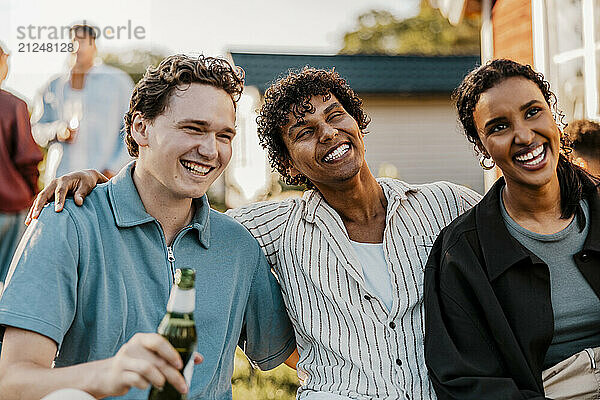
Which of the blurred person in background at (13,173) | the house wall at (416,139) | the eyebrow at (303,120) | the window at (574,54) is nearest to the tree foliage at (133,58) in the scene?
the house wall at (416,139)

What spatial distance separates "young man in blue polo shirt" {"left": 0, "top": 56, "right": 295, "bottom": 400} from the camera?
79.7 inches

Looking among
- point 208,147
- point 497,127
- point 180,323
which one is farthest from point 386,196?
point 180,323

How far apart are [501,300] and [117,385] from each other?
55.4 inches

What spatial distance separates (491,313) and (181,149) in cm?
121

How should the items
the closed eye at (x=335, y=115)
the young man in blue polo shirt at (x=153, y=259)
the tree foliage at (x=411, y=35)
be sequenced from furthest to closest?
the tree foliage at (x=411, y=35), the closed eye at (x=335, y=115), the young man in blue polo shirt at (x=153, y=259)

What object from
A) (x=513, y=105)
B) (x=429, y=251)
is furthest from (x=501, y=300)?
(x=513, y=105)

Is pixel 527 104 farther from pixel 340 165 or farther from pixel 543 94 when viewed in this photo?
pixel 340 165

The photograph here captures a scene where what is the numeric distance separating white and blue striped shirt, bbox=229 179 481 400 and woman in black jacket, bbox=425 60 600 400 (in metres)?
0.15

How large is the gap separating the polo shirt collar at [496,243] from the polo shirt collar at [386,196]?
390 mm

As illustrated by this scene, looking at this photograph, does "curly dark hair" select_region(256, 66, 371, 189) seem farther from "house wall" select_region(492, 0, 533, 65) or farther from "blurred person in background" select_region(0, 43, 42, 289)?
"house wall" select_region(492, 0, 533, 65)

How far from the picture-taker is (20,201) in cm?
456

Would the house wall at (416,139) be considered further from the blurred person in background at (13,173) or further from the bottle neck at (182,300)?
the bottle neck at (182,300)

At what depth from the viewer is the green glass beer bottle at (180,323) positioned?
1516 mm

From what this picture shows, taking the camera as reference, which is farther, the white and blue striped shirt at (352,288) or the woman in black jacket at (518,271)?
the white and blue striped shirt at (352,288)
